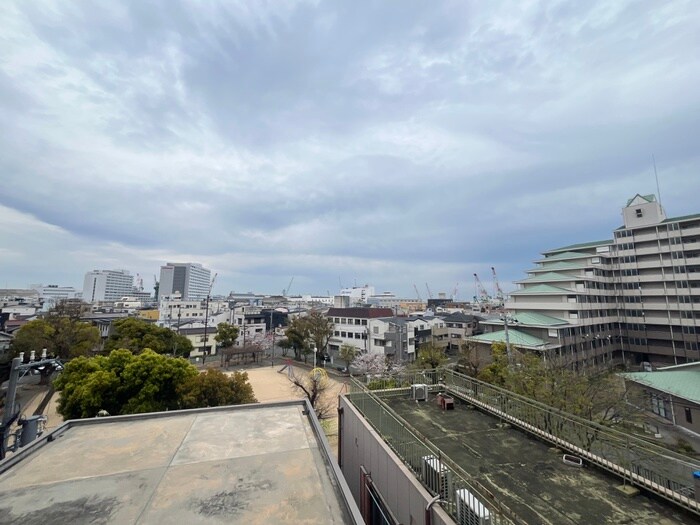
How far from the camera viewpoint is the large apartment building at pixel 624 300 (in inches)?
1294

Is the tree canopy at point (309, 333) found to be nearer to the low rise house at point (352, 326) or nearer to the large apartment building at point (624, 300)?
the low rise house at point (352, 326)

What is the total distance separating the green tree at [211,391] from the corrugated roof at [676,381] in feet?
78.5

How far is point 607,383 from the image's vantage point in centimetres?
1537

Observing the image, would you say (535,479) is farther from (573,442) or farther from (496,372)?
(496,372)

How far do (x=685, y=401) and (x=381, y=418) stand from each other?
21.2m

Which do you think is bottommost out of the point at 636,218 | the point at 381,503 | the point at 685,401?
the point at 685,401

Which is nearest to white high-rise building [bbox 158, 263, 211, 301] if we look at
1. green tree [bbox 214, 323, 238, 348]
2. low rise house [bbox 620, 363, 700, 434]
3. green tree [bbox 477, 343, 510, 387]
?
green tree [bbox 214, 323, 238, 348]

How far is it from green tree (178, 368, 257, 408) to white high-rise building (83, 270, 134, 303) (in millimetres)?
143933

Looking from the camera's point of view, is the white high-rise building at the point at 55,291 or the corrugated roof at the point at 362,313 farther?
the white high-rise building at the point at 55,291

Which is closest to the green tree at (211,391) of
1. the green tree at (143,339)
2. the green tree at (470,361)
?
the green tree at (143,339)

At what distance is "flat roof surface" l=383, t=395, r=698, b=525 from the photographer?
4730 millimetres

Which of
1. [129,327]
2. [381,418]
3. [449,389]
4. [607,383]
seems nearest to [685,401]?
[607,383]

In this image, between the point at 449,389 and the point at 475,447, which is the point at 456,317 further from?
the point at 475,447

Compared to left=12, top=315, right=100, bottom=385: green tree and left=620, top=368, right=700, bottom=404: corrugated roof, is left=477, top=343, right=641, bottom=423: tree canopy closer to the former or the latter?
left=620, top=368, right=700, bottom=404: corrugated roof
